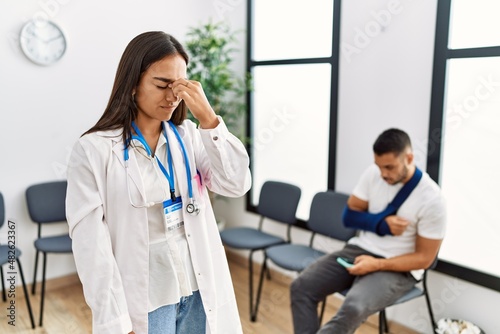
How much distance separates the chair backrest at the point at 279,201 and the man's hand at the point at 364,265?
3.15ft

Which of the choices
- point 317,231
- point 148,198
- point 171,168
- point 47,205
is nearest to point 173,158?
point 171,168

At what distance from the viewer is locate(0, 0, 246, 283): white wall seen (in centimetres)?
314

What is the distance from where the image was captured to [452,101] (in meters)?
2.51

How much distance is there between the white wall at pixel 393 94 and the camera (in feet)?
8.25

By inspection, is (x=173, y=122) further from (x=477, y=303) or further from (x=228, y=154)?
A: (x=477, y=303)

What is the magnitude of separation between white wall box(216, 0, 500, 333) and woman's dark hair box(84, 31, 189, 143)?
1841mm

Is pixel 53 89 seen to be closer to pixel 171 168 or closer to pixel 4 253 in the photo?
pixel 4 253

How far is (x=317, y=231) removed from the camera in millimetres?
3082

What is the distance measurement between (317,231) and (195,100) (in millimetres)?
2076

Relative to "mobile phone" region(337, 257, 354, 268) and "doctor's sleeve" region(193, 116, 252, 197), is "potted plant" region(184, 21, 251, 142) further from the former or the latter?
"doctor's sleeve" region(193, 116, 252, 197)

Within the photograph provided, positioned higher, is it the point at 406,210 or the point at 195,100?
the point at 195,100

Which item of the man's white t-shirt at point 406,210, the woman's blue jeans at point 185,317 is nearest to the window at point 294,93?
the man's white t-shirt at point 406,210

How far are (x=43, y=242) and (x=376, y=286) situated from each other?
2.23m

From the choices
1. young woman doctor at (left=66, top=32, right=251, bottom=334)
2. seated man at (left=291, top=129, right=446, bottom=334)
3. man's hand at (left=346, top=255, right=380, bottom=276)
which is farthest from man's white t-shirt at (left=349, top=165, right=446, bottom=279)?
young woman doctor at (left=66, top=32, right=251, bottom=334)
